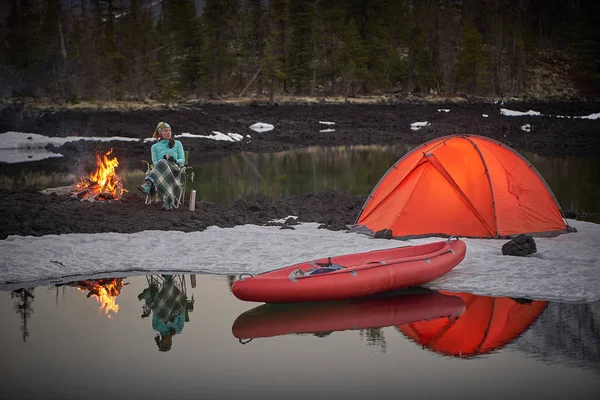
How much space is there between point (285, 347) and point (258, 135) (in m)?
30.3

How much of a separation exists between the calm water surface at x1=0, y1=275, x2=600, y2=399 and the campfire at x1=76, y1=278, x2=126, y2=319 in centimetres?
4

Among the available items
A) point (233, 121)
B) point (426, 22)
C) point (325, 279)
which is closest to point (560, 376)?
point (325, 279)

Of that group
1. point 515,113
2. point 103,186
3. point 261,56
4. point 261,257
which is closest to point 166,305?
point 261,257

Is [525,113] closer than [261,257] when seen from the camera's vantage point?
No

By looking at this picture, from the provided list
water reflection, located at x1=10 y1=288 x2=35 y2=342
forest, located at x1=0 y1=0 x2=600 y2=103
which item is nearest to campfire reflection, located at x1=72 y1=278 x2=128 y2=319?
water reflection, located at x1=10 y1=288 x2=35 y2=342

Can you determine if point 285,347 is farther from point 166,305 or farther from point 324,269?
point 166,305

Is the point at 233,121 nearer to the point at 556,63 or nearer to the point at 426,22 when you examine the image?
the point at 426,22

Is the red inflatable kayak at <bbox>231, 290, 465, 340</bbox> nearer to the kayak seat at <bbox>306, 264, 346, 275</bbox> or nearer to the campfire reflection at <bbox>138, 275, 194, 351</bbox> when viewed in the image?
the kayak seat at <bbox>306, 264, 346, 275</bbox>

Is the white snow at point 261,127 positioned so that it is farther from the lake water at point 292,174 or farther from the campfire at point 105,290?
the campfire at point 105,290

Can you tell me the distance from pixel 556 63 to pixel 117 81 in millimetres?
44989

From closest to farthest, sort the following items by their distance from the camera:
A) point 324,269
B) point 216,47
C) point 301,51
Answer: point 324,269 < point 216,47 < point 301,51

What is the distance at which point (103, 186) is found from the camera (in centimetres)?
1541

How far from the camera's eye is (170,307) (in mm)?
9797

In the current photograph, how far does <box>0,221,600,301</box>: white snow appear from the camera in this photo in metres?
10.2
